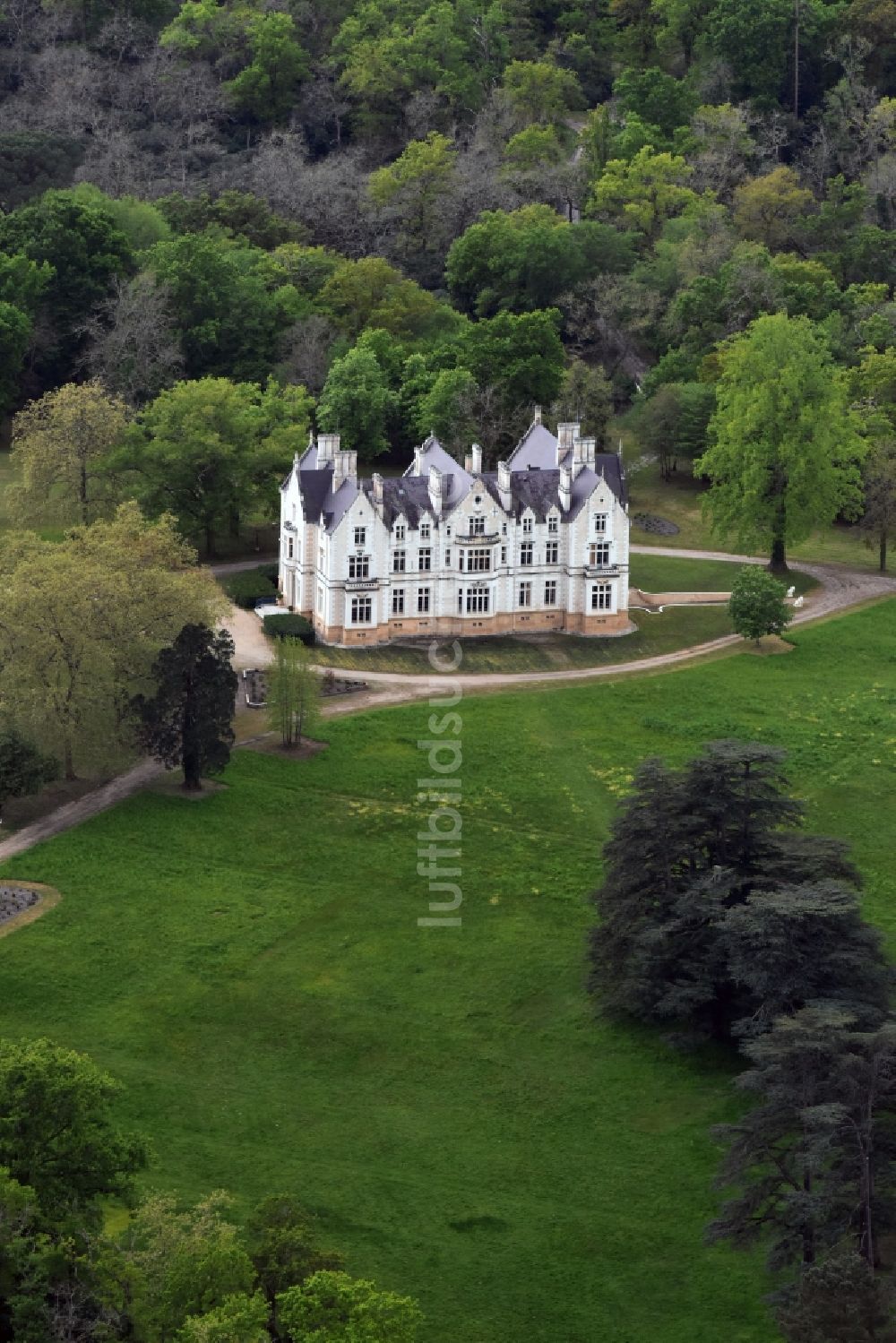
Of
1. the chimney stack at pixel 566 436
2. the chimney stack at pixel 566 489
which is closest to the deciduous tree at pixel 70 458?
the chimney stack at pixel 566 436

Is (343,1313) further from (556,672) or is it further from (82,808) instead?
(556,672)

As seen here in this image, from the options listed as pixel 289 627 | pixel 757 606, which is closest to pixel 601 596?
pixel 757 606

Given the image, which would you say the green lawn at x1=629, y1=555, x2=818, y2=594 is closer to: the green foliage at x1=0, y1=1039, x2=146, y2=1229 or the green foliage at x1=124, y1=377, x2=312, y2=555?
the green foliage at x1=124, y1=377, x2=312, y2=555

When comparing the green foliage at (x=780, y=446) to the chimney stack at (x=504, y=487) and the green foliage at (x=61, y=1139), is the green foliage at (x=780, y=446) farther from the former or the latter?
the green foliage at (x=61, y=1139)

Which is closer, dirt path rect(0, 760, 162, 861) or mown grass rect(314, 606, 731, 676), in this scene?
dirt path rect(0, 760, 162, 861)

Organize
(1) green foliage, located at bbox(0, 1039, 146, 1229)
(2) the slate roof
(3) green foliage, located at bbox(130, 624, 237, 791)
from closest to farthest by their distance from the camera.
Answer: (1) green foliage, located at bbox(0, 1039, 146, 1229) → (3) green foliage, located at bbox(130, 624, 237, 791) → (2) the slate roof

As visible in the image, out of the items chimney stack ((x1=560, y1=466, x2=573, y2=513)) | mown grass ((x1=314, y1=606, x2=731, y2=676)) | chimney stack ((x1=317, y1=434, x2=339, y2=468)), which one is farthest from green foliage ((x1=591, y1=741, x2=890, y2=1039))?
chimney stack ((x1=317, y1=434, x2=339, y2=468))
